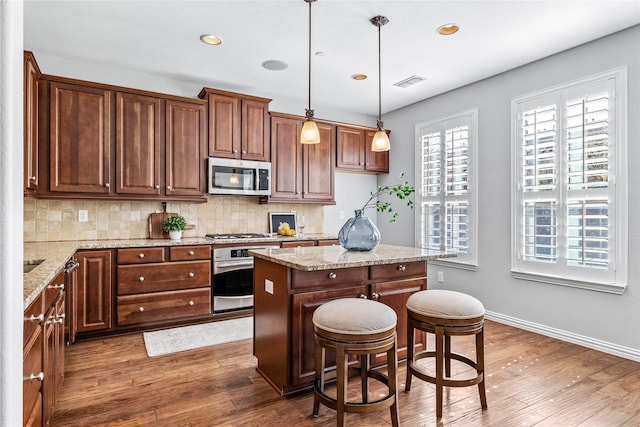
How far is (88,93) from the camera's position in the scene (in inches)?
139

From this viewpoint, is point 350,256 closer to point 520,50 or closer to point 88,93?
point 520,50

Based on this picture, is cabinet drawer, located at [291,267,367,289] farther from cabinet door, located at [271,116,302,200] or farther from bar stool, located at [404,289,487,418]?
cabinet door, located at [271,116,302,200]

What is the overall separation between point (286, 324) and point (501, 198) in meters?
2.89

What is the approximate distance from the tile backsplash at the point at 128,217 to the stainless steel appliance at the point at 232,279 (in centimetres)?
64

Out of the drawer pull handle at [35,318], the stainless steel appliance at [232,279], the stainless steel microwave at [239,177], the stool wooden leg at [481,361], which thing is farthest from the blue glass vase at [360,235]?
the stainless steel microwave at [239,177]

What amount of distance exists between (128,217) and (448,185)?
3771 mm

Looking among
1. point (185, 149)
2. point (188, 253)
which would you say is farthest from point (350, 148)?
point (188, 253)

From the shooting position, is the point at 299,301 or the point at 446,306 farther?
the point at 299,301

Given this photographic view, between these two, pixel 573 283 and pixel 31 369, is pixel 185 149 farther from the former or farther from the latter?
pixel 573 283

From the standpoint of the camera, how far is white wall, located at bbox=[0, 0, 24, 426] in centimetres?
55

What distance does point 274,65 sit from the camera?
151 inches

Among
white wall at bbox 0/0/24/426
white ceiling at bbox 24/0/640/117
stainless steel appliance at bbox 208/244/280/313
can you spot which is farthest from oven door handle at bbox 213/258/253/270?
white wall at bbox 0/0/24/426

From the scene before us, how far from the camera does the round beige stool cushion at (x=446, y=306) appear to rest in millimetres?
2119

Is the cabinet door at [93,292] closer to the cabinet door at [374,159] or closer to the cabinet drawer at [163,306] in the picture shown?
the cabinet drawer at [163,306]
